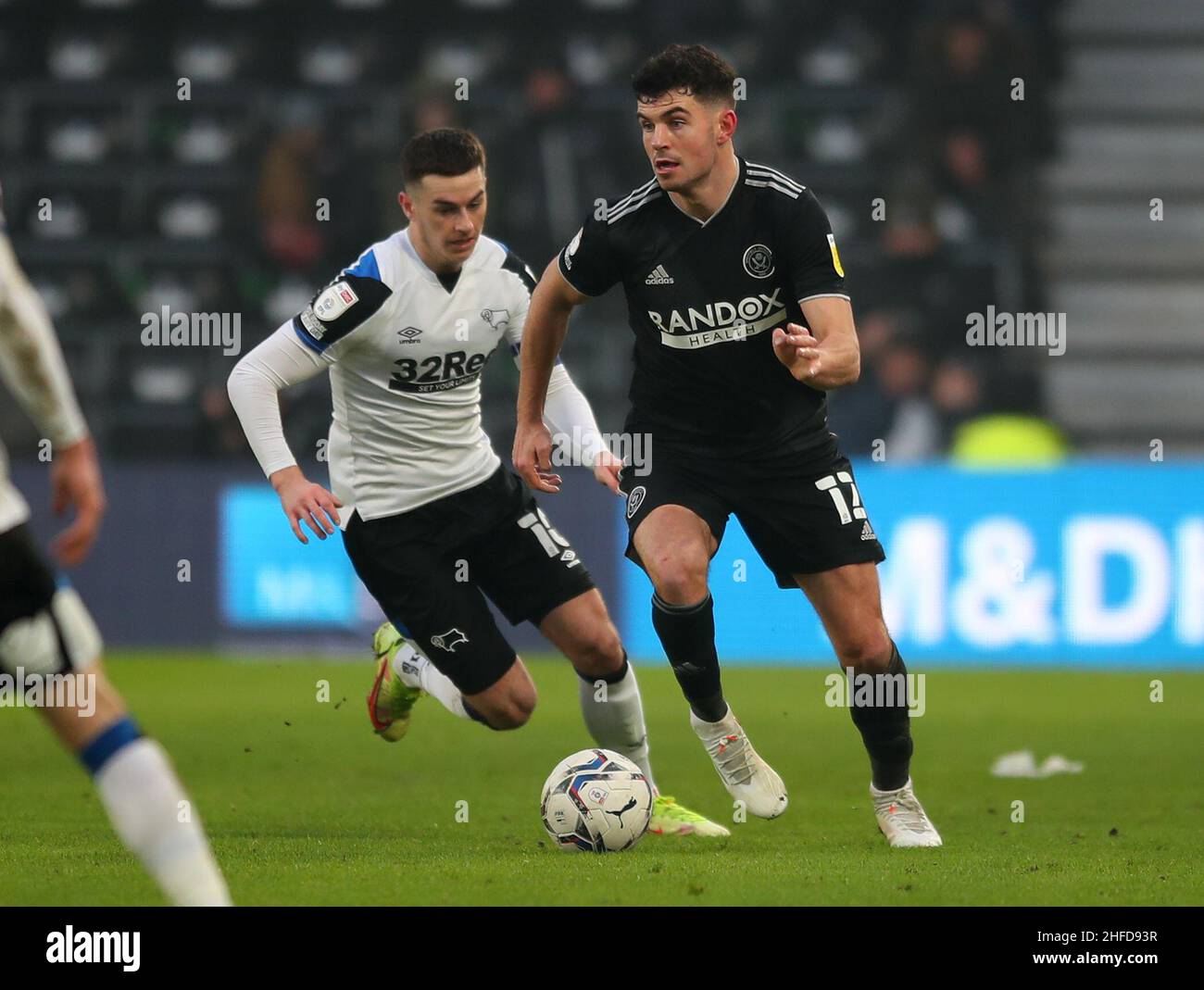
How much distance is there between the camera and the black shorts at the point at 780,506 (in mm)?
6137

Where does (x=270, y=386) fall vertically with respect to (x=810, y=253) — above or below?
below

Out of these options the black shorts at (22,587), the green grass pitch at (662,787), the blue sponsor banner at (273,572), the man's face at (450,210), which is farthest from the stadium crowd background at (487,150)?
the black shorts at (22,587)

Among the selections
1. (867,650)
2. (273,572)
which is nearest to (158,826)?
(867,650)

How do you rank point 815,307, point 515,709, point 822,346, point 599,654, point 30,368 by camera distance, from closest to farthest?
point 30,368
point 822,346
point 815,307
point 599,654
point 515,709

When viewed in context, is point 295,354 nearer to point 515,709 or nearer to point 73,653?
point 515,709

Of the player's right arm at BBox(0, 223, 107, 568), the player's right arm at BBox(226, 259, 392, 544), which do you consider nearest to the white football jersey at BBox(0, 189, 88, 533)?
Result: the player's right arm at BBox(0, 223, 107, 568)

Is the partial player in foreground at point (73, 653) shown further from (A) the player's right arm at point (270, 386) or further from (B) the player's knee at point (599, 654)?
(B) the player's knee at point (599, 654)

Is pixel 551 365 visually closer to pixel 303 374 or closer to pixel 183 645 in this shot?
pixel 303 374

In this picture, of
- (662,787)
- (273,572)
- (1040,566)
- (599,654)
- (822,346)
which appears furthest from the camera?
(273,572)

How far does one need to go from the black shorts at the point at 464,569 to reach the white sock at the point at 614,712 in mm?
328

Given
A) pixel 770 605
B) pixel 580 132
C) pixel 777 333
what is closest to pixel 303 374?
pixel 777 333

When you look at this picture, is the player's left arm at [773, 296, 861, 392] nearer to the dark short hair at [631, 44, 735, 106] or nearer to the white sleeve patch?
the dark short hair at [631, 44, 735, 106]

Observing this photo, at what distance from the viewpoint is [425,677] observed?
7359mm

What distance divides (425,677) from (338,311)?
161 cm
